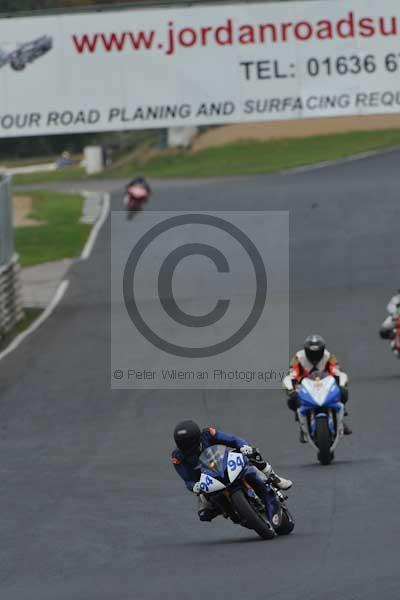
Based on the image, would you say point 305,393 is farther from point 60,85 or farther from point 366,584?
point 60,85

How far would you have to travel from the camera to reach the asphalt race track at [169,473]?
9953mm

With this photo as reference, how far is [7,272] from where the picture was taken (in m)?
32.3

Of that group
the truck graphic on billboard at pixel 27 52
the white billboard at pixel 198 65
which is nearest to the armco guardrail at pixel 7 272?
the white billboard at pixel 198 65

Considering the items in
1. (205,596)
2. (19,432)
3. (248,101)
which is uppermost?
(248,101)

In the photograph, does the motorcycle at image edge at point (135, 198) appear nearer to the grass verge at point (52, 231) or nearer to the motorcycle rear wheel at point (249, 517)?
the grass verge at point (52, 231)

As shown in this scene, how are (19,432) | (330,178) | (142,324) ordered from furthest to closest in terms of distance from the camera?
(330,178) → (142,324) → (19,432)

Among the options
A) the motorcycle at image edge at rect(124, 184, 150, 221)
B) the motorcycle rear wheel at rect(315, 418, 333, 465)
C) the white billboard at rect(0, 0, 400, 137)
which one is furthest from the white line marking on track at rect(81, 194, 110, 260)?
the motorcycle rear wheel at rect(315, 418, 333, 465)

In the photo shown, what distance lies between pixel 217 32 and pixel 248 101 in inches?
58.9

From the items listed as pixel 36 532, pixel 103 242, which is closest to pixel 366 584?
pixel 36 532

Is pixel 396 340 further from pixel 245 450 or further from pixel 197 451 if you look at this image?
pixel 197 451

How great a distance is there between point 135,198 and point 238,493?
36810 millimetres

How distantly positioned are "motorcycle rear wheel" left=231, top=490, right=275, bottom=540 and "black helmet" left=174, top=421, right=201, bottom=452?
1.72 ft

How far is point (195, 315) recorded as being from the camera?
31.8 m

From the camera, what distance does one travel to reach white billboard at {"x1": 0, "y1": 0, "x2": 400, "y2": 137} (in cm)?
2864
